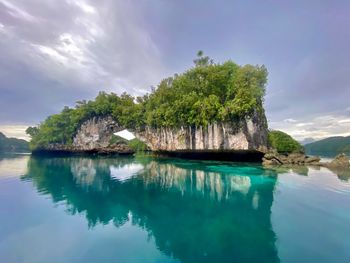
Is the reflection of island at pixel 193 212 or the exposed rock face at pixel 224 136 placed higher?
the exposed rock face at pixel 224 136

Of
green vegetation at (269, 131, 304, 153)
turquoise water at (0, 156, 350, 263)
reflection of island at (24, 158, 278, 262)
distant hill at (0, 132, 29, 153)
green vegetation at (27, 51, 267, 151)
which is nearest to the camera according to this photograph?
turquoise water at (0, 156, 350, 263)

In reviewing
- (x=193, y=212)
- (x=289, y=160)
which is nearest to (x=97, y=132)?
(x=289, y=160)

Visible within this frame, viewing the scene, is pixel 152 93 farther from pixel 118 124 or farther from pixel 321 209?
pixel 321 209

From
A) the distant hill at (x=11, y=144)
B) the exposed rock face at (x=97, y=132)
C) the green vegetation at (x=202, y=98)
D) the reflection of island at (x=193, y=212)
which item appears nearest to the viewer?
the reflection of island at (x=193, y=212)

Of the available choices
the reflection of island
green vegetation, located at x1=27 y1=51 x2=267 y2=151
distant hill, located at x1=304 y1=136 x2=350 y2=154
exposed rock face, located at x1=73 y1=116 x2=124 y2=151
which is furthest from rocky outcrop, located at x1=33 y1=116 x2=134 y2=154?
distant hill, located at x1=304 y1=136 x2=350 y2=154

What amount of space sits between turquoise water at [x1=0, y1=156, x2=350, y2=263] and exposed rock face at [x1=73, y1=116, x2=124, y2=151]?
3800 cm

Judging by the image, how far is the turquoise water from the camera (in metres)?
6.80

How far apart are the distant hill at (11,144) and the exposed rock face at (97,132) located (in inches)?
2995

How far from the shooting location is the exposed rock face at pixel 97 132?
5310 cm

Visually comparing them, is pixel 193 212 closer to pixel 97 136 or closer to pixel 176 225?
pixel 176 225

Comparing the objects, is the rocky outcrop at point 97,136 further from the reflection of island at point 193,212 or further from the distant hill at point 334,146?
the distant hill at point 334,146

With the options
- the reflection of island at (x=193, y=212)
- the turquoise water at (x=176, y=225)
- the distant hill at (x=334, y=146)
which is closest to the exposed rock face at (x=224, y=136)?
the reflection of island at (x=193, y=212)

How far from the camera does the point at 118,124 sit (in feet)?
173

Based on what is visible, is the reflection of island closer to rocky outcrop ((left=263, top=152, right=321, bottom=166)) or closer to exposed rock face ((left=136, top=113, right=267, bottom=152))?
exposed rock face ((left=136, top=113, right=267, bottom=152))
